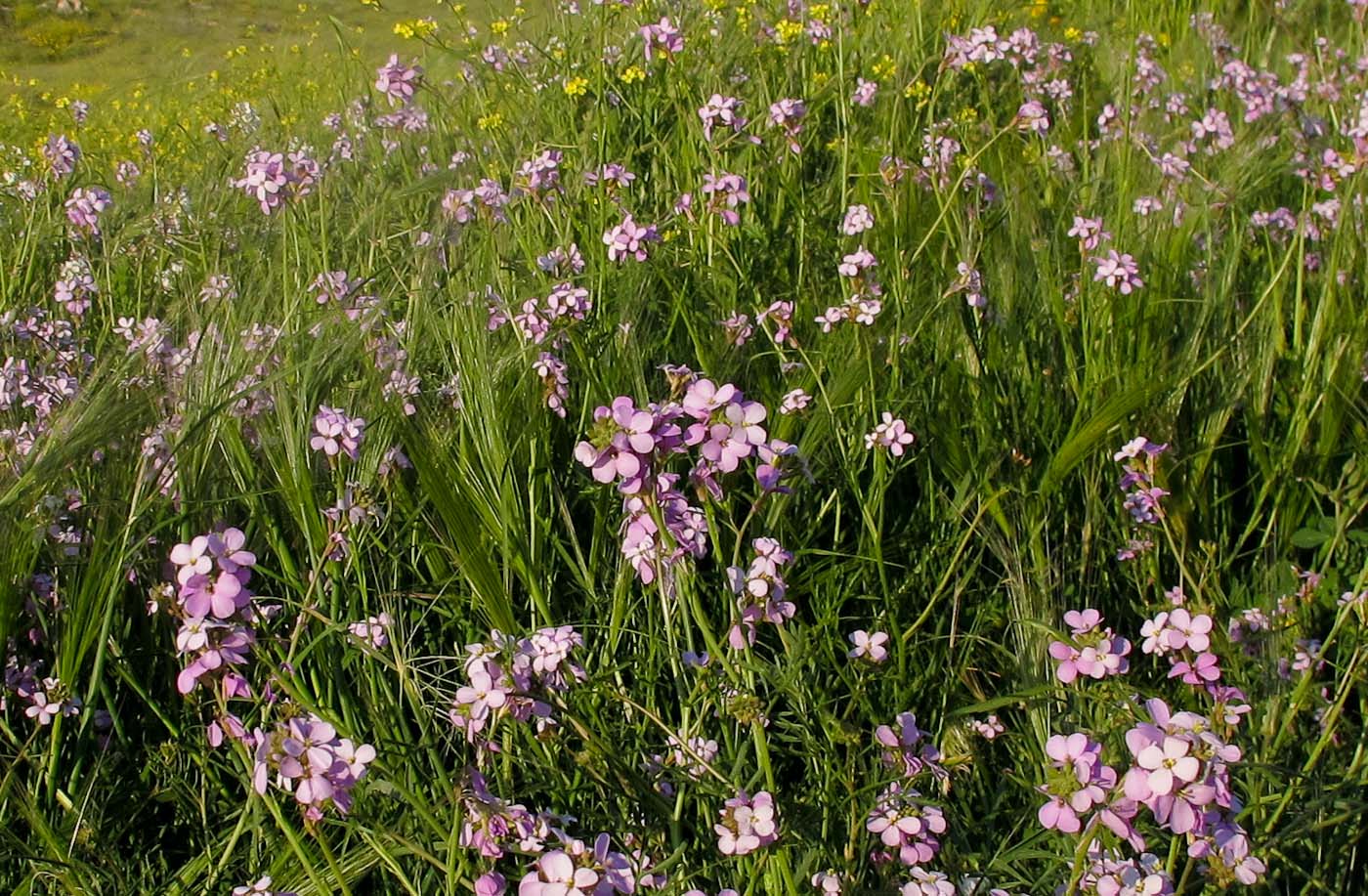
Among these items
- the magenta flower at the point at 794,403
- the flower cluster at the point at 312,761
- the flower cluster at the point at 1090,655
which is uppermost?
the flower cluster at the point at 312,761

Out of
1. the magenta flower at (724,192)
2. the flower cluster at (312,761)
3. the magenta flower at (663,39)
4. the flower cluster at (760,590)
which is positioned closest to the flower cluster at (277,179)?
the magenta flower at (724,192)

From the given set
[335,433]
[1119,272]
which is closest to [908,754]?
[335,433]

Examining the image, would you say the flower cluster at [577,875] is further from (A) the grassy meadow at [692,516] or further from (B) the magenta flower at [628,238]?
(B) the magenta flower at [628,238]

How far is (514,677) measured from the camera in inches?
44.7

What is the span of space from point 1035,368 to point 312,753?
1.48m

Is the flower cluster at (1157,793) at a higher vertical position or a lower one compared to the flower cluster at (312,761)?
lower

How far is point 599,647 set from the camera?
66.6 inches

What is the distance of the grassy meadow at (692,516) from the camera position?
1.23 m

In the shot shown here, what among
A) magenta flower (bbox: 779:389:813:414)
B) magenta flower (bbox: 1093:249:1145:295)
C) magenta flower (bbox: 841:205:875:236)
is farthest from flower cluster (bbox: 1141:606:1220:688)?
magenta flower (bbox: 841:205:875:236)

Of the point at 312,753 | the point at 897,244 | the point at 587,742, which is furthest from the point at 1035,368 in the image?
the point at 312,753

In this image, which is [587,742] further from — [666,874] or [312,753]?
[312,753]

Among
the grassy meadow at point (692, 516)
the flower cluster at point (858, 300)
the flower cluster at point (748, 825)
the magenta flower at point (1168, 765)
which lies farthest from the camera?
the flower cluster at point (858, 300)

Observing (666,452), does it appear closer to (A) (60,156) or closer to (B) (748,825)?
(B) (748,825)

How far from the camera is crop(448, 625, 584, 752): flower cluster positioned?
3.72ft
